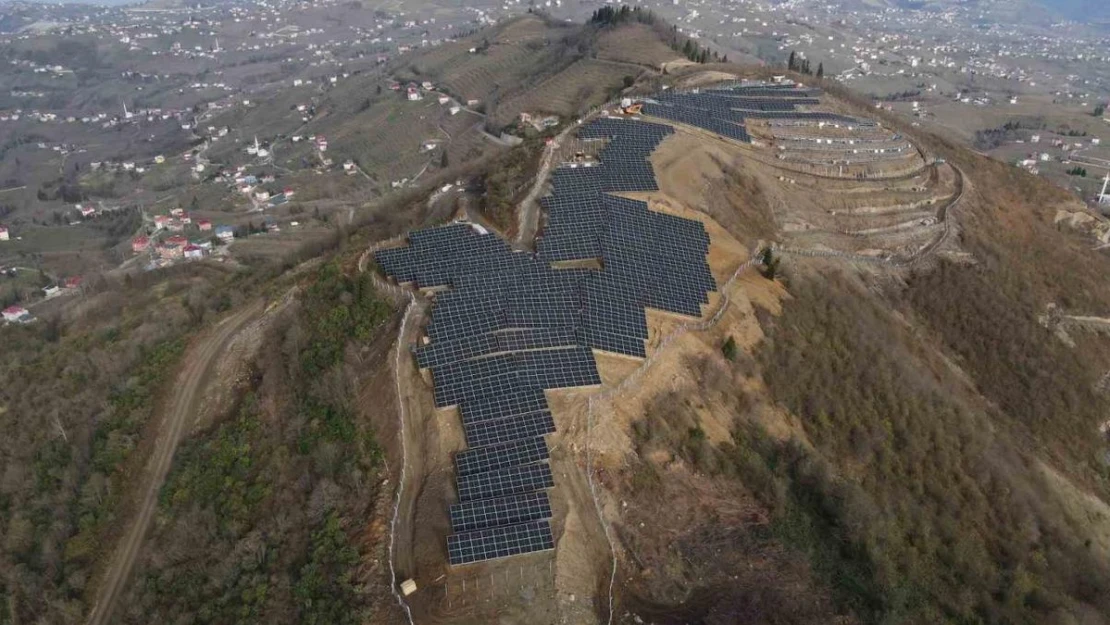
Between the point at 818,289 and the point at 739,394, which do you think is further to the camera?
the point at 818,289

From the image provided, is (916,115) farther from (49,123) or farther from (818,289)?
(49,123)

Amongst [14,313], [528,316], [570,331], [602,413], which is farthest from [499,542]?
[14,313]

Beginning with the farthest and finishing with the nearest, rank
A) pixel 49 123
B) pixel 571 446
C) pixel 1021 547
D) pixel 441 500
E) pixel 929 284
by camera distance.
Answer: pixel 49 123
pixel 929 284
pixel 1021 547
pixel 571 446
pixel 441 500

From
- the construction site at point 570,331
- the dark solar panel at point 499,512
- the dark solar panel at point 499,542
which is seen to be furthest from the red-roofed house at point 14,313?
the dark solar panel at point 499,542

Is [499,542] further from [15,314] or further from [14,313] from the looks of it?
[14,313]

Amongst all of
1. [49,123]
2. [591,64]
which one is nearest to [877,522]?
[591,64]

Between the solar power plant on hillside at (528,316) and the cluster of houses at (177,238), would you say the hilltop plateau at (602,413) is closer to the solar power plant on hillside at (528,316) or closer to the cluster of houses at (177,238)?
the solar power plant on hillside at (528,316)

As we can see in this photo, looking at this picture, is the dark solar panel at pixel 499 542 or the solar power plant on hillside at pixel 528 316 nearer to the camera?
the dark solar panel at pixel 499 542
